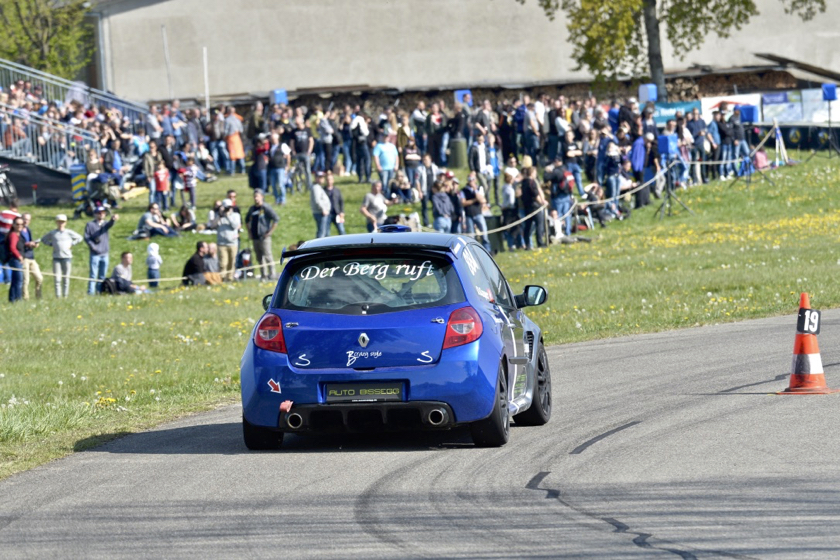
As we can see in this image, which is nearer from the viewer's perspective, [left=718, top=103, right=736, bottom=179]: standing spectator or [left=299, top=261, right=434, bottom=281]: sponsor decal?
[left=299, top=261, right=434, bottom=281]: sponsor decal

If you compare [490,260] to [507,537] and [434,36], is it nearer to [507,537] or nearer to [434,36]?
[507,537]

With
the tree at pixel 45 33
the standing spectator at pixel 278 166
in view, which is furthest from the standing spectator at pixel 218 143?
the tree at pixel 45 33

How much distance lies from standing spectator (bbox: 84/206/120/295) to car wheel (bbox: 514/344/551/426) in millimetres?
16376

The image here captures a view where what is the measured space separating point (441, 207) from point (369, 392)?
1839 cm

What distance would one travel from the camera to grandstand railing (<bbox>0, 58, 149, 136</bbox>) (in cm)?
4353

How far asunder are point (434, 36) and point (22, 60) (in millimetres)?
16725

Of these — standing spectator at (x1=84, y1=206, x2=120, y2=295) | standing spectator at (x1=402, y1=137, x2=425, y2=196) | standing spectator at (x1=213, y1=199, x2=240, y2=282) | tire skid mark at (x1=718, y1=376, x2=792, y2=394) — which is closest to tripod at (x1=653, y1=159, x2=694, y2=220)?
standing spectator at (x1=402, y1=137, x2=425, y2=196)

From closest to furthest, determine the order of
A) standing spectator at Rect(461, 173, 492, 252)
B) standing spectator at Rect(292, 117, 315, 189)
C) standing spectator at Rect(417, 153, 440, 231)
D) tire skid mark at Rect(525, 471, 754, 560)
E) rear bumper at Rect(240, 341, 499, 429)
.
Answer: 1. tire skid mark at Rect(525, 471, 754, 560)
2. rear bumper at Rect(240, 341, 499, 429)
3. standing spectator at Rect(461, 173, 492, 252)
4. standing spectator at Rect(417, 153, 440, 231)
5. standing spectator at Rect(292, 117, 315, 189)

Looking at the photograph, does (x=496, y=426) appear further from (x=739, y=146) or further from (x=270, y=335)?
(x=739, y=146)

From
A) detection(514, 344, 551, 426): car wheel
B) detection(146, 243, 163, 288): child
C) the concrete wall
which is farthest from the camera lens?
the concrete wall

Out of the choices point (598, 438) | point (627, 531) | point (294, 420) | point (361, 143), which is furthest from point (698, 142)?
point (627, 531)

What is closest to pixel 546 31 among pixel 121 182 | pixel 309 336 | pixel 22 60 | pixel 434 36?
pixel 434 36

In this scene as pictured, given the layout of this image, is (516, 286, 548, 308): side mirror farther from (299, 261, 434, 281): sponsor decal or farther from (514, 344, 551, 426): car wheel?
(299, 261, 434, 281): sponsor decal

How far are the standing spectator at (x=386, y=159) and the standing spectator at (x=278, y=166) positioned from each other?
2.26 meters
